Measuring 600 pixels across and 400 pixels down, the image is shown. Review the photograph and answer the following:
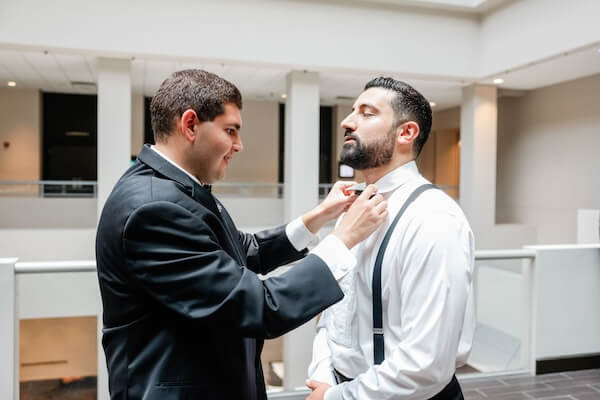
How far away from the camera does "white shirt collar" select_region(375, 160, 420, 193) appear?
1.91 metres

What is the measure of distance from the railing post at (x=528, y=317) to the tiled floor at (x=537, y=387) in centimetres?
15

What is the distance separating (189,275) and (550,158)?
44.0ft

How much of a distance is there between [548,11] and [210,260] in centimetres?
966

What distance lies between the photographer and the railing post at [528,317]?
4520 millimetres

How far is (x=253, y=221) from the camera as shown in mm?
11352

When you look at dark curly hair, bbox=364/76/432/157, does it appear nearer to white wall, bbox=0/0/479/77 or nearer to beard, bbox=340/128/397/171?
beard, bbox=340/128/397/171

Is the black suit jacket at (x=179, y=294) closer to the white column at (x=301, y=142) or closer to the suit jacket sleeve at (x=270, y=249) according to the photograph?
the suit jacket sleeve at (x=270, y=249)

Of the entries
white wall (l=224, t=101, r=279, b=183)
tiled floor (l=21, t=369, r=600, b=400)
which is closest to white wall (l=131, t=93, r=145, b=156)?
white wall (l=224, t=101, r=279, b=183)

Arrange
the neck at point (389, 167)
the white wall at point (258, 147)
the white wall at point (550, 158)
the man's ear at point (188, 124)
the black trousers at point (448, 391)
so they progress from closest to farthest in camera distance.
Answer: the man's ear at point (188, 124), the black trousers at point (448, 391), the neck at point (389, 167), the white wall at point (550, 158), the white wall at point (258, 147)

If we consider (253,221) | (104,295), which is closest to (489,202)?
(253,221)

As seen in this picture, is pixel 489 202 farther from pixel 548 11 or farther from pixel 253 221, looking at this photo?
pixel 253 221

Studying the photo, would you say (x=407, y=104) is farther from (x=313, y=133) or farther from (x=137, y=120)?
(x=137, y=120)

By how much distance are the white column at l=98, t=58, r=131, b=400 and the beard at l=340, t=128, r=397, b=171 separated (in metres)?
8.31

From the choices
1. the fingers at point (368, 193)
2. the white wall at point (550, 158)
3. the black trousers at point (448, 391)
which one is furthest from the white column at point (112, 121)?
the white wall at point (550, 158)
